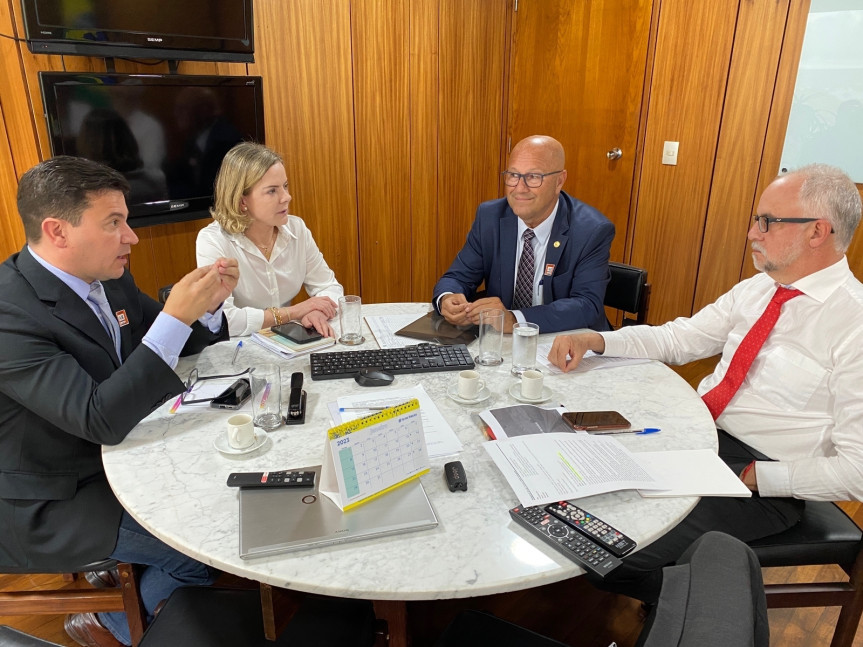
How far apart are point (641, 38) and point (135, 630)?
3.71m

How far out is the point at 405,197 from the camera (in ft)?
13.0

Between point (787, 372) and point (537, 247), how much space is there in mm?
1051

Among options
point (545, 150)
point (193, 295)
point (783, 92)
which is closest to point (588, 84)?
point (783, 92)

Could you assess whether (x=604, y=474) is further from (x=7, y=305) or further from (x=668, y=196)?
(x=668, y=196)

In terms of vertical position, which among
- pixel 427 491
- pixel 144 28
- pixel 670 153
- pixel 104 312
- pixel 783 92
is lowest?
pixel 427 491

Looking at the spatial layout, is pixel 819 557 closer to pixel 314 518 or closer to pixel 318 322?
pixel 314 518

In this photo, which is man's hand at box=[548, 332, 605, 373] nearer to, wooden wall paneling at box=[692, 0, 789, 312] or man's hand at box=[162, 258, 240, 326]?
man's hand at box=[162, 258, 240, 326]

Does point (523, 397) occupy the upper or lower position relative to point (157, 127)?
lower

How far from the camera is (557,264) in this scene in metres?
2.35

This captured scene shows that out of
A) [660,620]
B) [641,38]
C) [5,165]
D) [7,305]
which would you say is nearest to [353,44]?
[641,38]

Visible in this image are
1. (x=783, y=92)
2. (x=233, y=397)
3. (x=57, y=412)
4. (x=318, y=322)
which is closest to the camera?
(x=57, y=412)

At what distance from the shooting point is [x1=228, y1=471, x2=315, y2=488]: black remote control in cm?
115

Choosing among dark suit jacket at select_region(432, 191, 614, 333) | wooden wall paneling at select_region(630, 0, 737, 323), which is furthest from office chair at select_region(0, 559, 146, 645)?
wooden wall paneling at select_region(630, 0, 737, 323)

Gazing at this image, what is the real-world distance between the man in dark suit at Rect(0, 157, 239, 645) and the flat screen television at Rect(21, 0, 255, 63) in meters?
1.20
